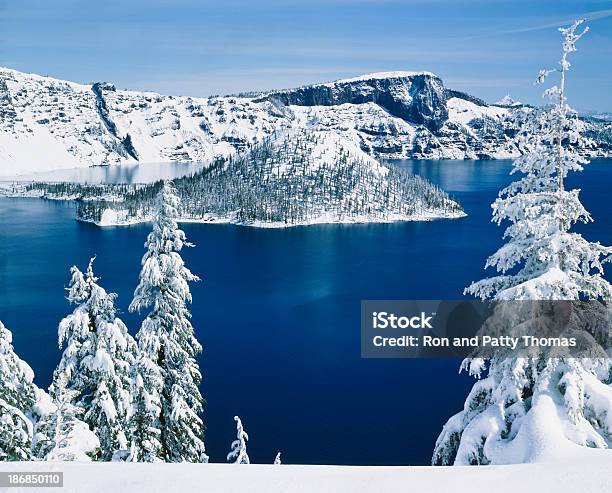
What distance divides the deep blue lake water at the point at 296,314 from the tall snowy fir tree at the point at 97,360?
98.1ft

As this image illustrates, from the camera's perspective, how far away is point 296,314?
8775 cm

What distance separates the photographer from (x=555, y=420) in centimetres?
1041

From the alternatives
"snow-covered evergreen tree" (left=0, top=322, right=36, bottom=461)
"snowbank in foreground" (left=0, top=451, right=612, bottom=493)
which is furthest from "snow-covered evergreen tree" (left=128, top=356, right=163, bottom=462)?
"snowbank in foreground" (left=0, top=451, right=612, bottom=493)

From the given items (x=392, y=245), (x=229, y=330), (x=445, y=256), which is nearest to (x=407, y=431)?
(x=229, y=330)

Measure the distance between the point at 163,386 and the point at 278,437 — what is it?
32292 mm

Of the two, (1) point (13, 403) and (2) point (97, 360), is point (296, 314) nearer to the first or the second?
(1) point (13, 403)

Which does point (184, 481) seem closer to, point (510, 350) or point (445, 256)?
point (510, 350)

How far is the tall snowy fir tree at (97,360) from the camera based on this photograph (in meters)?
16.6

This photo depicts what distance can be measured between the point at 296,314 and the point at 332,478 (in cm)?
7897

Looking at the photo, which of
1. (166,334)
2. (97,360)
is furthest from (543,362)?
(97,360)

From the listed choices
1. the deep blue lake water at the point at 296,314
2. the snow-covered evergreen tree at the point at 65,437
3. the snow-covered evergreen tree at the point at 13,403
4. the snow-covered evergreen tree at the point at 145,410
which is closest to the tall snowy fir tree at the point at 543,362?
the snow-covered evergreen tree at the point at 65,437

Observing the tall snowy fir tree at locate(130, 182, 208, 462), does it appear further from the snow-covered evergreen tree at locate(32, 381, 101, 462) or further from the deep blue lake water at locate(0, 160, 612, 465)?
the deep blue lake water at locate(0, 160, 612, 465)

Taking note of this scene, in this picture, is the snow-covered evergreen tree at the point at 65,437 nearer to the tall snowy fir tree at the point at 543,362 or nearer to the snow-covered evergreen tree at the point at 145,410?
the snow-covered evergreen tree at the point at 145,410

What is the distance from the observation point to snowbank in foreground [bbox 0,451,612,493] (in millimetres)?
8703
